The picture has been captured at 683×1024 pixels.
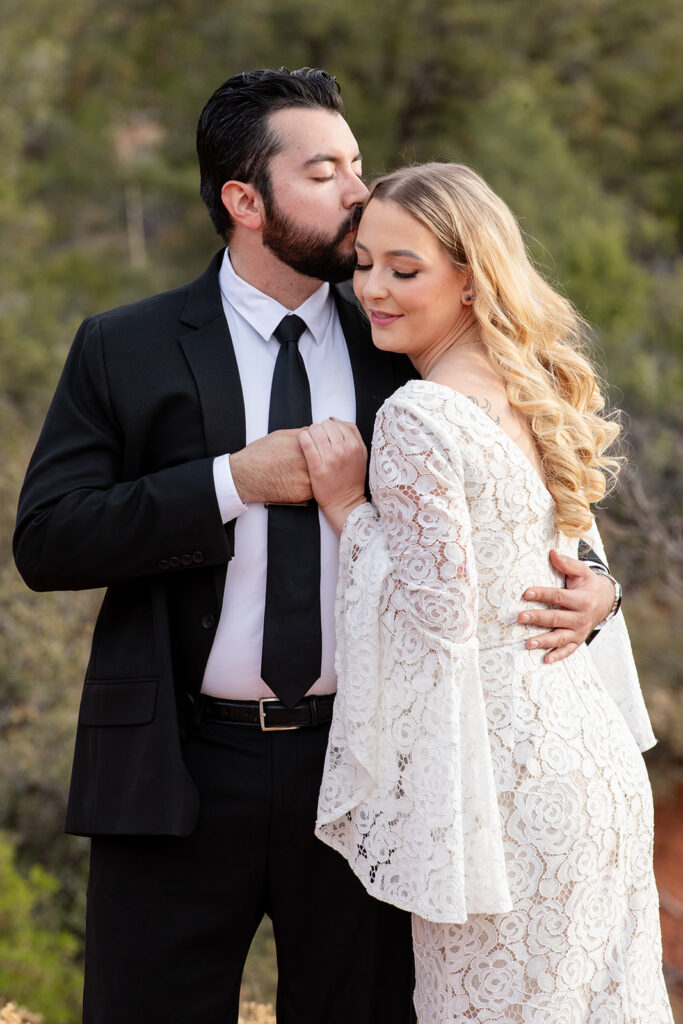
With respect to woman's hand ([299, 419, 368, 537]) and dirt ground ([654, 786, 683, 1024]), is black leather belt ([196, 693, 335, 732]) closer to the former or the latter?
woman's hand ([299, 419, 368, 537])

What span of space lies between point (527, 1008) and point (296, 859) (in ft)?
1.85

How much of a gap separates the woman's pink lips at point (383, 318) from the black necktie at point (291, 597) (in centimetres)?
26

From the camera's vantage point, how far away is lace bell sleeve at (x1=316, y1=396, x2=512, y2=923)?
1.96 m

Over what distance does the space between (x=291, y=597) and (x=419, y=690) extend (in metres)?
0.39

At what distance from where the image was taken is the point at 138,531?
2148 mm

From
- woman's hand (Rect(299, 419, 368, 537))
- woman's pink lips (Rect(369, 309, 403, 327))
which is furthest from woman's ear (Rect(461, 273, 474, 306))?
woman's hand (Rect(299, 419, 368, 537))

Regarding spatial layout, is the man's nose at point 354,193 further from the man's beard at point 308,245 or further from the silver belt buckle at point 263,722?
the silver belt buckle at point 263,722

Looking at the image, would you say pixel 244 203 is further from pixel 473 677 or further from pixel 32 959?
pixel 32 959

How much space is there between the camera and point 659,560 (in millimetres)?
4891

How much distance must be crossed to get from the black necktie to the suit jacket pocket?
241mm

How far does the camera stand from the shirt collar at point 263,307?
2.41m

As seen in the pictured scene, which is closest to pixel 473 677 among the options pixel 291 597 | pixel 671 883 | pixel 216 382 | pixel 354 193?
pixel 291 597

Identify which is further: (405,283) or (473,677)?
(405,283)

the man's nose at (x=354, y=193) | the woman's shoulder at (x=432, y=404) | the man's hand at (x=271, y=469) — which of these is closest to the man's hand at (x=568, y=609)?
the woman's shoulder at (x=432, y=404)
